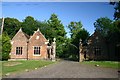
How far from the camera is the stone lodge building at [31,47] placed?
4316 centimetres

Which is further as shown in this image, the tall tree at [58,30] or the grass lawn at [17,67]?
the tall tree at [58,30]


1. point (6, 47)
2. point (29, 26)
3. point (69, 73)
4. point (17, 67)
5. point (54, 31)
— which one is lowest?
point (69, 73)

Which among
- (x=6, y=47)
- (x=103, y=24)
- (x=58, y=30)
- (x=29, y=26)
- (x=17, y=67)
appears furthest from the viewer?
(x=103, y=24)

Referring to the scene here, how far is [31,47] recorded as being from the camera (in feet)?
143

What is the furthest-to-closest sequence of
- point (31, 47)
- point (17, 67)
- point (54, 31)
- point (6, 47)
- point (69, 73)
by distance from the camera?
point (54, 31), point (31, 47), point (6, 47), point (17, 67), point (69, 73)

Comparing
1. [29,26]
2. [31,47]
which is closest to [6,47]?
[31,47]

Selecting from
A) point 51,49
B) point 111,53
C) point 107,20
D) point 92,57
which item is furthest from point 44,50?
point 107,20

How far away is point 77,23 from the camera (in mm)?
73438

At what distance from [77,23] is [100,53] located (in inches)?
1231

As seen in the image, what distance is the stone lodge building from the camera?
142 feet

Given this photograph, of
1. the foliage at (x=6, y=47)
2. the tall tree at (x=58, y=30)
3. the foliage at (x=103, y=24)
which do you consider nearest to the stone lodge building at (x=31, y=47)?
the foliage at (x=6, y=47)

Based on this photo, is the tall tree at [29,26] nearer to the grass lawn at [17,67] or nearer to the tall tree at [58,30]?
the tall tree at [58,30]

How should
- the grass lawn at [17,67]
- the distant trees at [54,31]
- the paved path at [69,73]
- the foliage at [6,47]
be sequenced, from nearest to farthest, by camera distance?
the paved path at [69,73]
the grass lawn at [17,67]
the foliage at [6,47]
the distant trees at [54,31]

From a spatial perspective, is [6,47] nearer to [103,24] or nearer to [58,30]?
[58,30]
